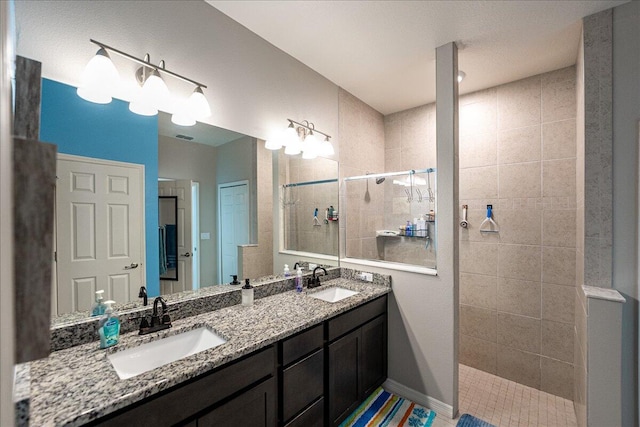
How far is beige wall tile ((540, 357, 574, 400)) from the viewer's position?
2293 mm

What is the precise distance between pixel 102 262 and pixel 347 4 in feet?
6.47

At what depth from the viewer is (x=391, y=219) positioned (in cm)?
306

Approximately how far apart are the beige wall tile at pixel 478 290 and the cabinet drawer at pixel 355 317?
1031mm

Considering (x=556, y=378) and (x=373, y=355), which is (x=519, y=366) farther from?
(x=373, y=355)

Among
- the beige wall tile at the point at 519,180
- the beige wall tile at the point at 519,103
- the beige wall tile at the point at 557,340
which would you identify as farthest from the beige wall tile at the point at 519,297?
the beige wall tile at the point at 519,103

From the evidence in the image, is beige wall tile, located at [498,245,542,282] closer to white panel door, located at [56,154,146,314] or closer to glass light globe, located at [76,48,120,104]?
white panel door, located at [56,154,146,314]

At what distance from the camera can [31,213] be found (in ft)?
1.13

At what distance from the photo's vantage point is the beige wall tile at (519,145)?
2.44 m

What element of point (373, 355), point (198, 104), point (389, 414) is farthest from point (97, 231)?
point (389, 414)

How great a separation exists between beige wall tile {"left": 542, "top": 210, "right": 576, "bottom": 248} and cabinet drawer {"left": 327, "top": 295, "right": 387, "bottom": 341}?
1.49m

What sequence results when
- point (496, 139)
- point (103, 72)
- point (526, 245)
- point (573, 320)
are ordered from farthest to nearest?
point (496, 139)
point (526, 245)
point (573, 320)
point (103, 72)

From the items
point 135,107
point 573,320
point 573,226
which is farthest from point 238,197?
A: point 573,320

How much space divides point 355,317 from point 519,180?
1937 millimetres

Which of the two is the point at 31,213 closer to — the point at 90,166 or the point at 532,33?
the point at 90,166
